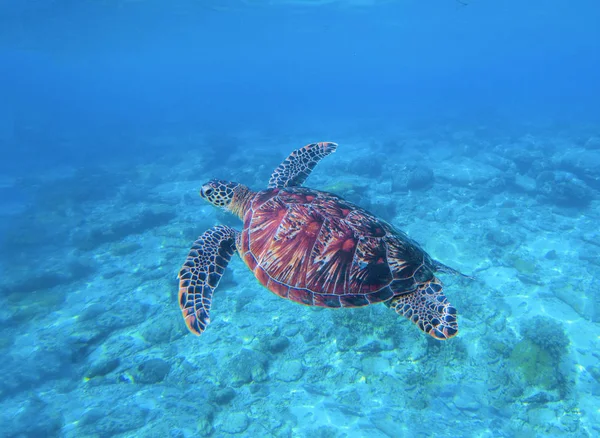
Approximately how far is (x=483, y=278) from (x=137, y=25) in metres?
50.0

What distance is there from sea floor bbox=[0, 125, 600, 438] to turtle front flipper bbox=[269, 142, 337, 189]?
3.73 metres

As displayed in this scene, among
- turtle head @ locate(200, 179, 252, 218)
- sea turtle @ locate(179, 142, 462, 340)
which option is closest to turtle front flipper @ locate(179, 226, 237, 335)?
sea turtle @ locate(179, 142, 462, 340)

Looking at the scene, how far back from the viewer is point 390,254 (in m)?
4.31

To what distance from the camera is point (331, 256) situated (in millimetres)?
4289

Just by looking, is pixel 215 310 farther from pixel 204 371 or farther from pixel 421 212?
pixel 421 212

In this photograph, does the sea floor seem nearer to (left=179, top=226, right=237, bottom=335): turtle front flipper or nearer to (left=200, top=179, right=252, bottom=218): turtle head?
(left=179, top=226, right=237, bottom=335): turtle front flipper

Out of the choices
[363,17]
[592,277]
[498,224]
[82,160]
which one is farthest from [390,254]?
[363,17]

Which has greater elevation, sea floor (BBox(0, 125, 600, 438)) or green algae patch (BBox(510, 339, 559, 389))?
green algae patch (BBox(510, 339, 559, 389))

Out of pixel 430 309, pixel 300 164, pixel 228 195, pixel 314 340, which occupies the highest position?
pixel 300 164

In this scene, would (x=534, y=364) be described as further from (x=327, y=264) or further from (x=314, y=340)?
(x=327, y=264)

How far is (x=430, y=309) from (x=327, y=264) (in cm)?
159

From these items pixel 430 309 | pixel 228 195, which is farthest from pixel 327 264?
pixel 228 195

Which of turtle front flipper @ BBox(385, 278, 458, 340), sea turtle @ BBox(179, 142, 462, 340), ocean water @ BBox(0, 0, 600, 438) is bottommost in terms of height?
ocean water @ BBox(0, 0, 600, 438)

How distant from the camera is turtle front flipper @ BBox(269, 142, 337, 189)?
265 inches
